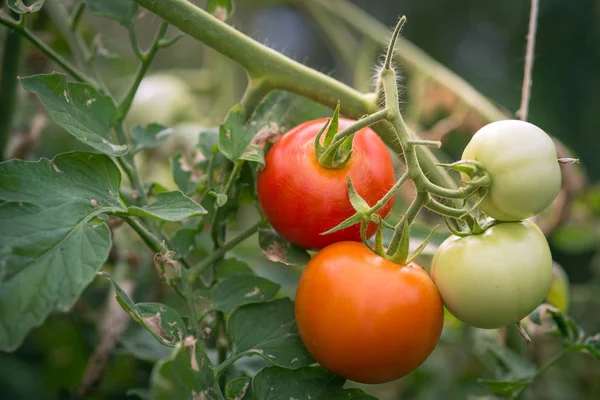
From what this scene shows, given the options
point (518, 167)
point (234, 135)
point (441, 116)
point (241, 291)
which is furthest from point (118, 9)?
point (441, 116)

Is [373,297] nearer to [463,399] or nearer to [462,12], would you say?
[463,399]

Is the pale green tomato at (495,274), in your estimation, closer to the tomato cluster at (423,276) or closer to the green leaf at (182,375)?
the tomato cluster at (423,276)

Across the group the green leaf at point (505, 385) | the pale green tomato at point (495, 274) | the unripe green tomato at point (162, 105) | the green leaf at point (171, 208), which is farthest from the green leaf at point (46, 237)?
the unripe green tomato at point (162, 105)

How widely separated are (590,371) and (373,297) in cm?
72

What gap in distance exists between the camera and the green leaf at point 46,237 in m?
0.36

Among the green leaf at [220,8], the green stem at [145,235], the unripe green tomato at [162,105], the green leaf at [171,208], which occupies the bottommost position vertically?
the unripe green tomato at [162,105]

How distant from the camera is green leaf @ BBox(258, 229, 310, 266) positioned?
1.72ft

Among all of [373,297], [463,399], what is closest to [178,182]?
[373,297]

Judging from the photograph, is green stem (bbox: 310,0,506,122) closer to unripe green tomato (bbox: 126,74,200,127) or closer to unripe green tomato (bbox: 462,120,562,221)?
unripe green tomato (bbox: 126,74,200,127)

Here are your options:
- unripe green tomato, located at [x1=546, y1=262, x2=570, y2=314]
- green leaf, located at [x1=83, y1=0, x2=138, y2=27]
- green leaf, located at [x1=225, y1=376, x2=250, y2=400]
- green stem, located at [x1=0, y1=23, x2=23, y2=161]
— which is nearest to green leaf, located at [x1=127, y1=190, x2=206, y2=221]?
green leaf, located at [x1=225, y1=376, x2=250, y2=400]

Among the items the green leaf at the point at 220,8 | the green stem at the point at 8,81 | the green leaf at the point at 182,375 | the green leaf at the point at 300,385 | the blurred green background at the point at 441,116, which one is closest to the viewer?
the green leaf at the point at 182,375

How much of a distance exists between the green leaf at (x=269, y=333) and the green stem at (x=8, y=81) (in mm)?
402

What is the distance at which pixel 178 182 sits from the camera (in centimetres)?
58

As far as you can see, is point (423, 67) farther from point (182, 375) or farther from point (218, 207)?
point (182, 375)
